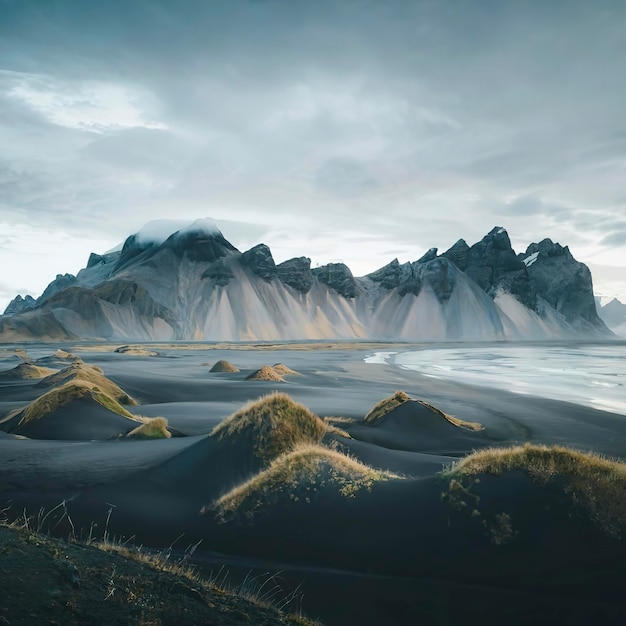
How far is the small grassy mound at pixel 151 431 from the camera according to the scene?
64.0ft

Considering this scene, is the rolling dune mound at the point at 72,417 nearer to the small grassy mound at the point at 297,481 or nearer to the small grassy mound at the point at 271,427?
the small grassy mound at the point at 271,427

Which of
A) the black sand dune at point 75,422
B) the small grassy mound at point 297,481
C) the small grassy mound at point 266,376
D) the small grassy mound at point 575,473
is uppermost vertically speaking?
the small grassy mound at point 575,473

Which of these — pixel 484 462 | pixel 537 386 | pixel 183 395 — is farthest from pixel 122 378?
pixel 484 462

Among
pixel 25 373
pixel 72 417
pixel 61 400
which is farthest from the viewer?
pixel 25 373

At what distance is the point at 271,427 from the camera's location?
1389 cm

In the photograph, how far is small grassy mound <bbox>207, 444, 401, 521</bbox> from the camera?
11.4m

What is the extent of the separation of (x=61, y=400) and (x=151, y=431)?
513 centimetres

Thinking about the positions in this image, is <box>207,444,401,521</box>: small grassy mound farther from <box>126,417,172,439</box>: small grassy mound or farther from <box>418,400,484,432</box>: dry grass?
<box>418,400,484,432</box>: dry grass

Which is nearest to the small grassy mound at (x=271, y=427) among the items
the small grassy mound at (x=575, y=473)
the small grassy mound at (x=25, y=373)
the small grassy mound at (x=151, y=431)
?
the small grassy mound at (x=575, y=473)

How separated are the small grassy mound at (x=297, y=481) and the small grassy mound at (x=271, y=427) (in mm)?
1024

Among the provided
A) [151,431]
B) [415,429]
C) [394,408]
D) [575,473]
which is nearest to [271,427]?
[575,473]

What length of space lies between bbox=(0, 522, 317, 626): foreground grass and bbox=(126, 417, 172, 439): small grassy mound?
11.4 metres

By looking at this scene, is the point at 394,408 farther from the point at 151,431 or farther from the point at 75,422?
the point at 75,422

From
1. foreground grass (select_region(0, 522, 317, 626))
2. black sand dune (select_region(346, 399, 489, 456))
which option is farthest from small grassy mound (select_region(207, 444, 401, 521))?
black sand dune (select_region(346, 399, 489, 456))
